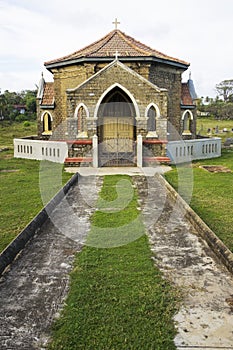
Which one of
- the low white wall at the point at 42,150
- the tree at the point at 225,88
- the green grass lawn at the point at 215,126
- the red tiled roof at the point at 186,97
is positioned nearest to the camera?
the low white wall at the point at 42,150

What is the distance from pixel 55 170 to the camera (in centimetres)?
1501

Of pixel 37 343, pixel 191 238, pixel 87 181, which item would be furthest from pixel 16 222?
pixel 87 181

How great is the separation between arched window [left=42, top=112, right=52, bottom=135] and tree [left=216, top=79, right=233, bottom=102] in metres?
73.2

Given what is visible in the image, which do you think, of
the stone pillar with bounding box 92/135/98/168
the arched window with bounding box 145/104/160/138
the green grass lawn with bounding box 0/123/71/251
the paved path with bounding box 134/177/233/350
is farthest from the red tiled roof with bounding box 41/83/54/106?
the paved path with bounding box 134/177/233/350

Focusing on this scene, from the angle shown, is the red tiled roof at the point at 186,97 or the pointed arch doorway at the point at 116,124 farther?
the red tiled roof at the point at 186,97

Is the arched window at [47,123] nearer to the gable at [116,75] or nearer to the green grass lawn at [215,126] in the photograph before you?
the gable at [116,75]

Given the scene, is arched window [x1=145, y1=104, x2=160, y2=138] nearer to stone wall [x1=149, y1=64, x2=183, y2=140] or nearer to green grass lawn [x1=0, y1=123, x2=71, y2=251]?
stone wall [x1=149, y1=64, x2=183, y2=140]

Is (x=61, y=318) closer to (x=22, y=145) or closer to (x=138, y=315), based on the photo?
(x=138, y=315)

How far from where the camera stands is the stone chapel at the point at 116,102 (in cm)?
1638

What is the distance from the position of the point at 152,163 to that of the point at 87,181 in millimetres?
4603

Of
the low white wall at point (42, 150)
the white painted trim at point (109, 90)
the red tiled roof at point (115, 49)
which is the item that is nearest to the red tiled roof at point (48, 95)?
the red tiled roof at point (115, 49)

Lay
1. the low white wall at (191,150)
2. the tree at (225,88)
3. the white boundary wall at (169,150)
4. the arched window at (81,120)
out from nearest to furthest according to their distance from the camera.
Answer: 1. the white boundary wall at (169,150)
2. the low white wall at (191,150)
3. the arched window at (81,120)
4. the tree at (225,88)

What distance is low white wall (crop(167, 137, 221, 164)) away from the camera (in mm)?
17109

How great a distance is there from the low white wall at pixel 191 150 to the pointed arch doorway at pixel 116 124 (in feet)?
6.58
